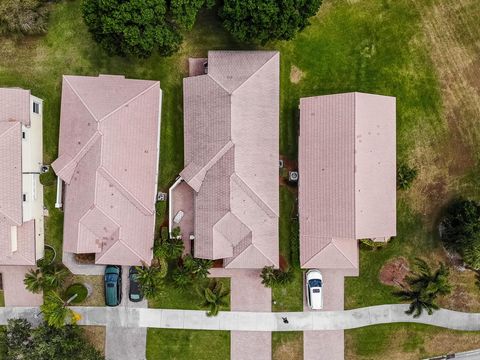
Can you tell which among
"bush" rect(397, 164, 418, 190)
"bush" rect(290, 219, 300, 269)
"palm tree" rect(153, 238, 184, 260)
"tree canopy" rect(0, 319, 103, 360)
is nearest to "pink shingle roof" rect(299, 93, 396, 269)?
"bush" rect(397, 164, 418, 190)

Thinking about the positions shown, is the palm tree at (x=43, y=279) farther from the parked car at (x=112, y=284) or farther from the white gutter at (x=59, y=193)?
the white gutter at (x=59, y=193)

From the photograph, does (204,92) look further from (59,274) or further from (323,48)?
(59,274)

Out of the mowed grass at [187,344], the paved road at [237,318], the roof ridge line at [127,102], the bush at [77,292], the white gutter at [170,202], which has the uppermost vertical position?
the roof ridge line at [127,102]

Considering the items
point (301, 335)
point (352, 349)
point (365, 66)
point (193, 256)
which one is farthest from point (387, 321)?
point (365, 66)

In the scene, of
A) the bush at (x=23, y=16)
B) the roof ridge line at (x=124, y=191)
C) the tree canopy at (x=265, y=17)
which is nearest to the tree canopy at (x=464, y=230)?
the tree canopy at (x=265, y=17)

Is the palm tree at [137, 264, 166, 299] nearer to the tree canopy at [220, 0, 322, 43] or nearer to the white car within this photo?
the white car

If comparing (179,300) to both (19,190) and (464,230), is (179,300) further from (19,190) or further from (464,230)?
(464,230)
